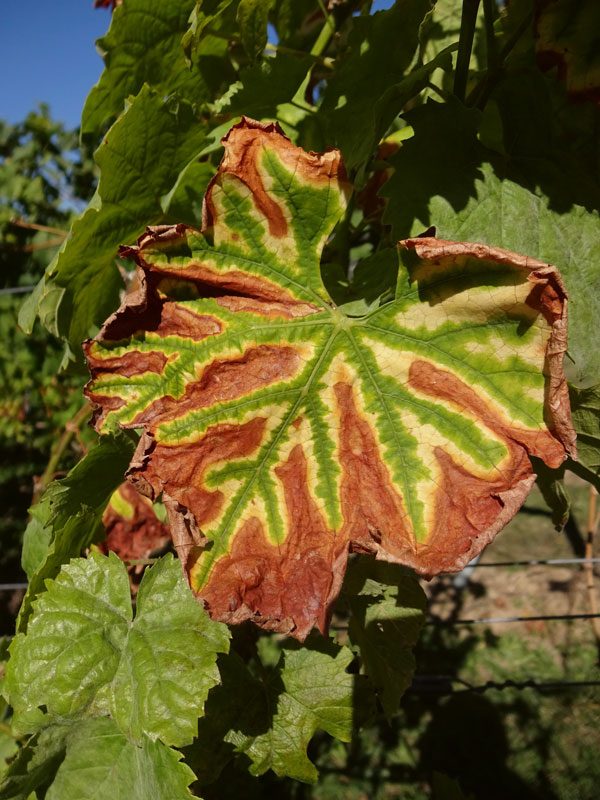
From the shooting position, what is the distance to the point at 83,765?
98cm

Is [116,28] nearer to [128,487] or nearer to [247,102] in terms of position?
[247,102]

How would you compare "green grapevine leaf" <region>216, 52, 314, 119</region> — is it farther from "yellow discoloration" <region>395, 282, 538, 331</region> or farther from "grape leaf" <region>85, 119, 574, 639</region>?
"yellow discoloration" <region>395, 282, 538, 331</region>

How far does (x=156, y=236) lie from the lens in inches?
30.4

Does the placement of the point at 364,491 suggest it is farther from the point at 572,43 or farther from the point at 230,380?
the point at 572,43

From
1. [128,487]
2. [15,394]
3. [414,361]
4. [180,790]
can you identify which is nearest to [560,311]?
[414,361]

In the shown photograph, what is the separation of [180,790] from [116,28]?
1.09 metres

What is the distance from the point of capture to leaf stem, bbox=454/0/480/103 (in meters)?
0.84

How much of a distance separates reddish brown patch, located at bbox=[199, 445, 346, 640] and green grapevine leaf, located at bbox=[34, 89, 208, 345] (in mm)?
478

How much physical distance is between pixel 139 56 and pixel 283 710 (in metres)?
1.12

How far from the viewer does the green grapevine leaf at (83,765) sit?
0.96 meters

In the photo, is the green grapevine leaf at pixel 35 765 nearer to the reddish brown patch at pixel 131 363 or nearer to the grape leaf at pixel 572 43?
the reddish brown patch at pixel 131 363

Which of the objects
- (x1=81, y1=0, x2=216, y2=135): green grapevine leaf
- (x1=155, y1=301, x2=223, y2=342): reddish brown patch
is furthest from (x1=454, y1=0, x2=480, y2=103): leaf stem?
(x1=155, y1=301, x2=223, y2=342): reddish brown patch

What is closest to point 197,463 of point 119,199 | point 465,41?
point 119,199

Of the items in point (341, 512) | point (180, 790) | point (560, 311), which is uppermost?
point (560, 311)
